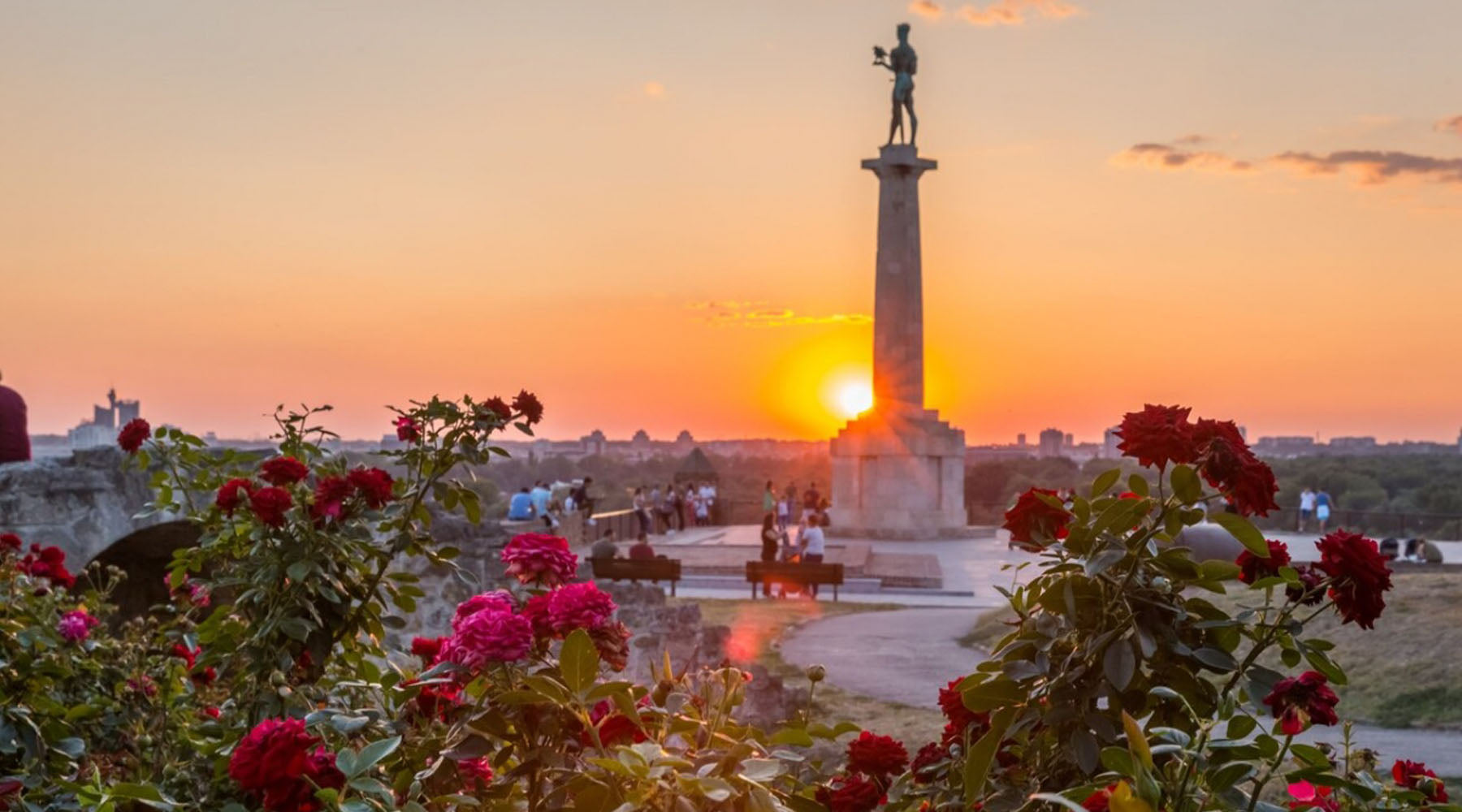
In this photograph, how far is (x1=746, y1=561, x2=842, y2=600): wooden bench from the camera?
74.5 feet

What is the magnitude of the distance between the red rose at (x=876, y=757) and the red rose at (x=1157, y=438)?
0.88 m

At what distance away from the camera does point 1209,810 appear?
7.93 feet

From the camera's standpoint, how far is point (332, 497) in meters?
4.25

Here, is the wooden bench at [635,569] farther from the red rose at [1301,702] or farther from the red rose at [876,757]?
the red rose at [1301,702]

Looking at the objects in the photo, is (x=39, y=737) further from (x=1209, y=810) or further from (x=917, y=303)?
(x=917, y=303)

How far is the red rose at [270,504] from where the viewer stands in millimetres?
4141

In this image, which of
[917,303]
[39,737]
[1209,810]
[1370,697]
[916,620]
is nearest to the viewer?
[1209,810]

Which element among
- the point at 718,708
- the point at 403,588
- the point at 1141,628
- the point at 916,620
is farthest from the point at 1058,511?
the point at 916,620

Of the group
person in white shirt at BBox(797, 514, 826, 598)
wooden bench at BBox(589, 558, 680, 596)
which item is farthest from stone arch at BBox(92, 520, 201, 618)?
person in white shirt at BBox(797, 514, 826, 598)

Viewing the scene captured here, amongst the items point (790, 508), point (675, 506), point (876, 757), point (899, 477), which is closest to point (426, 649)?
point (876, 757)

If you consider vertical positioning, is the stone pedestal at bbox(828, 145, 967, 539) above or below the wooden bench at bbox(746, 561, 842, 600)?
above

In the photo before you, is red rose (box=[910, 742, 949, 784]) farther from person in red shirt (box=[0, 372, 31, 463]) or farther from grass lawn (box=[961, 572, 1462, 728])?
grass lawn (box=[961, 572, 1462, 728])

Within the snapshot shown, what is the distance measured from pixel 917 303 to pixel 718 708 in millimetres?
35463

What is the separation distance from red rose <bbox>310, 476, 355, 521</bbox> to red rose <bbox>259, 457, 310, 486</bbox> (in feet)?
0.31
